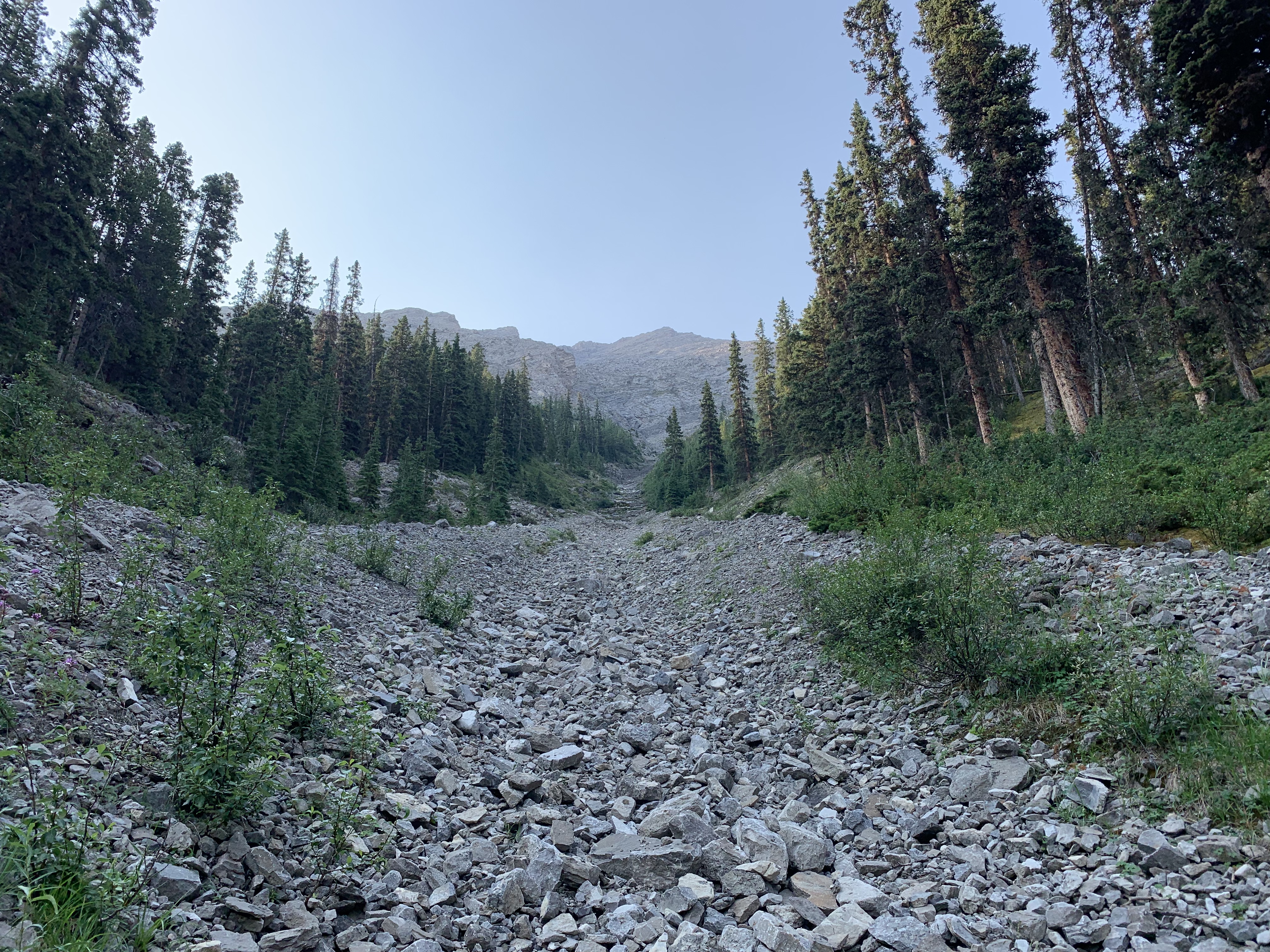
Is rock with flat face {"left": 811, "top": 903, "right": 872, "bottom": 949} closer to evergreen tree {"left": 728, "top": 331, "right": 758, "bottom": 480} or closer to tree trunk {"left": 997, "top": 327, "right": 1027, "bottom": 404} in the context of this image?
tree trunk {"left": 997, "top": 327, "right": 1027, "bottom": 404}

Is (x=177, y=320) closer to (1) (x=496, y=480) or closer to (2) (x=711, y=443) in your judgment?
(1) (x=496, y=480)

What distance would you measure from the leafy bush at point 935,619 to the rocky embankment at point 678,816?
20.2 inches

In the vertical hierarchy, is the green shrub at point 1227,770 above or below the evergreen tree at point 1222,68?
below

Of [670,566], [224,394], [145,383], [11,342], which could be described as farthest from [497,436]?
[670,566]

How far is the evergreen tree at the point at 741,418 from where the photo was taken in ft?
195

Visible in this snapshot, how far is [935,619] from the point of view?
7.11m

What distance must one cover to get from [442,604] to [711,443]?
180 feet

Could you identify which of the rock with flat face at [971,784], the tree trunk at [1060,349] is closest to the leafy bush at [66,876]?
the rock with flat face at [971,784]

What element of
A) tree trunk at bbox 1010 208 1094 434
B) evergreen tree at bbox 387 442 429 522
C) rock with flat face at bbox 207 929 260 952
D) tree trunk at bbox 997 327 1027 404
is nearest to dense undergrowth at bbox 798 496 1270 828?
rock with flat face at bbox 207 929 260 952

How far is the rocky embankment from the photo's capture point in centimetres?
349

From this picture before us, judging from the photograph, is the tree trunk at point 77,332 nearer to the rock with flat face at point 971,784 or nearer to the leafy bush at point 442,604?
the leafy bush at point 442,604

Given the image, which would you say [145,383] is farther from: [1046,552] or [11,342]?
[1046,552]

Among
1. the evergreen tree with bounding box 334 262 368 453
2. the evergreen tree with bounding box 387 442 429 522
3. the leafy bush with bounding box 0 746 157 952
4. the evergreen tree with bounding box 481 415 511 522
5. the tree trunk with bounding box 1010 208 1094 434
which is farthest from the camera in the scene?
the evergreen tree with bounding box 334 262 368 453

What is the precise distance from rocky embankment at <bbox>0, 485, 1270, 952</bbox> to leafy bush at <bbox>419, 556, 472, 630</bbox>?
1976 mm
